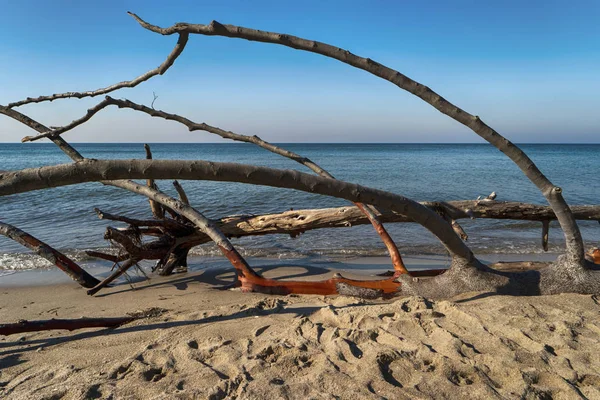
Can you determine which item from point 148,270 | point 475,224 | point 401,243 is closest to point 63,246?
point 148,270

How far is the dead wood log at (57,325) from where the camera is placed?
9.86ft

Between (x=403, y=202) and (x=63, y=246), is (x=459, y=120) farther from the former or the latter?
(x=63, y=246)

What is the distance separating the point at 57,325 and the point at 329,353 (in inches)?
87.5

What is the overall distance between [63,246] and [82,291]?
3409 mm

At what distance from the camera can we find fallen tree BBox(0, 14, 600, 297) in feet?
6.49

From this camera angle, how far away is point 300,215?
4.87 metres

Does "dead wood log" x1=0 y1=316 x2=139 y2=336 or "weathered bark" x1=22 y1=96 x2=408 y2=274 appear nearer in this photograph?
"dead wood log" x1=0 y1=316 x2=139 y2=336

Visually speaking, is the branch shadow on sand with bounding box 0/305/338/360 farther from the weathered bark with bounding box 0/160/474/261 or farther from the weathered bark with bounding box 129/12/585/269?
the weathered bark with bounding box 129/12/585/269

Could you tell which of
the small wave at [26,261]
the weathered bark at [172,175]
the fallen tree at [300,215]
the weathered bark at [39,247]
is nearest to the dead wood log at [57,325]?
the fallen tree at [300,215]

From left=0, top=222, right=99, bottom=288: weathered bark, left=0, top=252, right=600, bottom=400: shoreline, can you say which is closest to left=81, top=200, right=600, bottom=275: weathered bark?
left=0, top=222, right=99, bottom=288: weathered bark

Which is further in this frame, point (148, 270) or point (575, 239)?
point (148, 270)

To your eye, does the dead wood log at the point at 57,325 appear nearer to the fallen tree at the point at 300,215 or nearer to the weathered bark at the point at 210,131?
the fallen tree at the point at 300,215

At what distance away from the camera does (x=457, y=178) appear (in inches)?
858

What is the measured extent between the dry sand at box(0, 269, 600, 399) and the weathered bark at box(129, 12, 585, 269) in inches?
26.0
